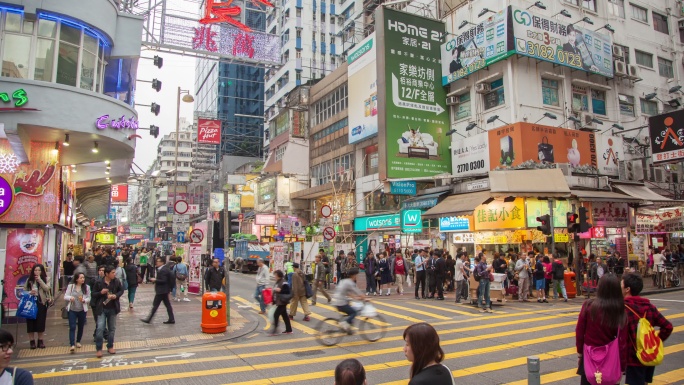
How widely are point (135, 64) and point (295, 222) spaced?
18.2 m

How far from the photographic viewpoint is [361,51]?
31.8 metres

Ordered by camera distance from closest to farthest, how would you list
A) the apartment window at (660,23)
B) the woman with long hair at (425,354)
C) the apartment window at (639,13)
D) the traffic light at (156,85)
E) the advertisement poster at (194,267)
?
the woman with long hair at (425,354) → the traffic light at (156,85) → the advertisement poster at (194,267) → the apartment window at (639,13) → the apartment window at (660,23)

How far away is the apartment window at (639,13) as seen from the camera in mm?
30094

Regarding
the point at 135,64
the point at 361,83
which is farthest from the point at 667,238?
the point at 135,64

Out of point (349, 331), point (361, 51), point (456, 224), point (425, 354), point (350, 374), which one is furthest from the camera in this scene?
point (361, 51)

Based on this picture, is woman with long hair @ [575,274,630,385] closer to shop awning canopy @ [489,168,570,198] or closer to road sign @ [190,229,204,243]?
shop awning canopy @ [489,168,570,198]

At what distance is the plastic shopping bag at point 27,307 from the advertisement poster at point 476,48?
2144cm

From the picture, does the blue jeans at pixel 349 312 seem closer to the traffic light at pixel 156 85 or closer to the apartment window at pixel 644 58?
the traffic light at pixel 156 85

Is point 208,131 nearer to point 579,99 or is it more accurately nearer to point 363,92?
point 363,92

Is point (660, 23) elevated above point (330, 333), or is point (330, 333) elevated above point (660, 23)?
point (660, 23)

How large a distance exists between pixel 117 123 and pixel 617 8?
1153 inches

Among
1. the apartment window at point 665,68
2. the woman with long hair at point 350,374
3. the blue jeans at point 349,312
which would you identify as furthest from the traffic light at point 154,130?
the apartment window at point 665,68

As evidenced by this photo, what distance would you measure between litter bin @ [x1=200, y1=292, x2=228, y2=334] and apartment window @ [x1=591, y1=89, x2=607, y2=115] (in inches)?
935

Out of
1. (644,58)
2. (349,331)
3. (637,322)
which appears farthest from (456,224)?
(637,322)
